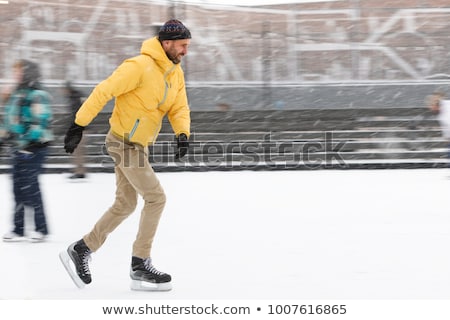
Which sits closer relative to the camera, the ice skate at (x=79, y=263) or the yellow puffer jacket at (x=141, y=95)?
the yellow puffer jacket at (x=141, y=95)

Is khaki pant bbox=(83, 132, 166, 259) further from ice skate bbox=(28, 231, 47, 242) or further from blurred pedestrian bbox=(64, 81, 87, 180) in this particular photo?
blurred pedestrian bbox=(64, 81, 87, 180)

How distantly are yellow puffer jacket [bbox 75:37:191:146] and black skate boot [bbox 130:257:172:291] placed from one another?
2.29 feet

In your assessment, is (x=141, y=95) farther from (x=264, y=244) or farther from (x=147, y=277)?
(x=264, y=244)

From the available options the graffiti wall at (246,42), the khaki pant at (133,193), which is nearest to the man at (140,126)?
the khaki pant at (133,193)

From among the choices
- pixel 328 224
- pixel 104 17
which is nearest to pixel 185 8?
pixel 104 17

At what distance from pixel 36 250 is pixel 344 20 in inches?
605

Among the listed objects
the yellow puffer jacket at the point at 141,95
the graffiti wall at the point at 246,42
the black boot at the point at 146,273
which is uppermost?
the graffiti wall at the point at 246,42

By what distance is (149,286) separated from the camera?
470cm

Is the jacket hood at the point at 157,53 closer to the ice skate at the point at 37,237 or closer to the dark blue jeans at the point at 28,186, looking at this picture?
the dark blue jeans at the point at 28,186

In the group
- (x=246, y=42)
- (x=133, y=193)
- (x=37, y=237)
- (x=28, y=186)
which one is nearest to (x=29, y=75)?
(x=28, y=186)

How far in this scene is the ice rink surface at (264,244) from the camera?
15.5 feet

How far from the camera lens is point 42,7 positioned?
1958 cm

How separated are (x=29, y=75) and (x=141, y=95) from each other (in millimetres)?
2206

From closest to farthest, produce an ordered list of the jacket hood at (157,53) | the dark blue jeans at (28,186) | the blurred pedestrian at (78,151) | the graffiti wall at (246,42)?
the jacket hood at (157,53), the dark blue jeans at (28,186), the blurred pedestrian at (78,151), the graffiti wall at (246,42)
